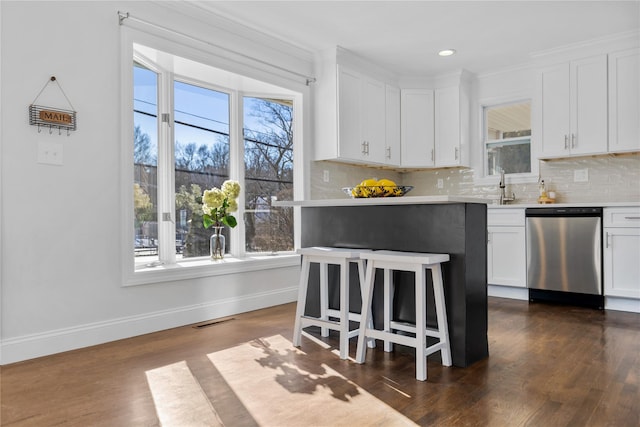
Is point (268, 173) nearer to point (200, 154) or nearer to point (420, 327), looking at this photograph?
point (200, 154)

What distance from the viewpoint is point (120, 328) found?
3.01 meters

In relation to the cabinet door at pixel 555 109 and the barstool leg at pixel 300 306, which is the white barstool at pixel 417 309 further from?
the cabinet door at pixel 555 109

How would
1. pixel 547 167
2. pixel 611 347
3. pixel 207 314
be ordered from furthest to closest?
pixel 547 167 → pixel 207 314 → pixel 611 347

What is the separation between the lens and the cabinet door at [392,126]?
16.8 ft

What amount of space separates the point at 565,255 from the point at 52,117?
424 centimetres

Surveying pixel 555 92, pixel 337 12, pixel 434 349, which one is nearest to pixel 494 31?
pixel 555 92

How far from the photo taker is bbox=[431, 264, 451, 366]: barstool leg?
238cm

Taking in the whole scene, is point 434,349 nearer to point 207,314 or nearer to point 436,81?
point 207,314

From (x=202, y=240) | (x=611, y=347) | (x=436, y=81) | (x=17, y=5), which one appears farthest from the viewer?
(x=436, y=81)

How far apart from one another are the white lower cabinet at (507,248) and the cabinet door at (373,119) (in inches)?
54.2

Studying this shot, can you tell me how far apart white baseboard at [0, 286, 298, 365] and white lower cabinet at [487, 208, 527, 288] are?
225 centimetres

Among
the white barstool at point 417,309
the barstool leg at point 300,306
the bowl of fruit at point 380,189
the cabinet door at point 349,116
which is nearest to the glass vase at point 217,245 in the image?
the barstool leg at point 300,306

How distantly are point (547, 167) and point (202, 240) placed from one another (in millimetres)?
3687

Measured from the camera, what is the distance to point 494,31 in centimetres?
404
